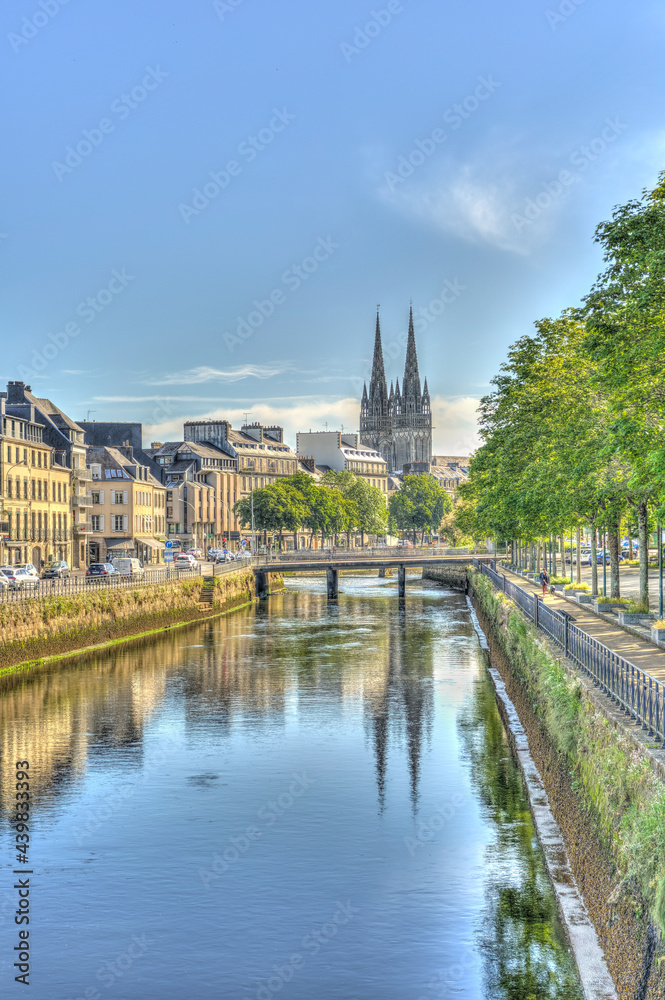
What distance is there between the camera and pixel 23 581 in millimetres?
63219

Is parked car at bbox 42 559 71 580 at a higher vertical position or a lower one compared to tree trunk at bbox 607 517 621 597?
lower

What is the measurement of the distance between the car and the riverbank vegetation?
2415 cm

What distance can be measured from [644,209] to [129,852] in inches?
702

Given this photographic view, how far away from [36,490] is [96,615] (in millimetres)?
34933

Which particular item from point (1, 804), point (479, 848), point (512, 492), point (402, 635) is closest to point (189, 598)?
point (402, 635)

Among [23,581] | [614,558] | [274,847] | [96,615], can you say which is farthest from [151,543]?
[274,847]

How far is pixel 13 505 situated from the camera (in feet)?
275

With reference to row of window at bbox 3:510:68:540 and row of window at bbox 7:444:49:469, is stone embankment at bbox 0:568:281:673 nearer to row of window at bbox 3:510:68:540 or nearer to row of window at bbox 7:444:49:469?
row of window at bbox 3:510:68:540

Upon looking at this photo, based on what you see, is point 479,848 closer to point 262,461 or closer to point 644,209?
point 644,209

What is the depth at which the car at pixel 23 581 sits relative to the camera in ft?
184

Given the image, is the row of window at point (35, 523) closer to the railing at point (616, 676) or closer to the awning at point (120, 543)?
the awning at point (120, 543)

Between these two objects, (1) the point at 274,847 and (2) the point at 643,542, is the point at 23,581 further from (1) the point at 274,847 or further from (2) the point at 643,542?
(1) the point at 274,847

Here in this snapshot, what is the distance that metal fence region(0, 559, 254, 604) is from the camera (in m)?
51.4

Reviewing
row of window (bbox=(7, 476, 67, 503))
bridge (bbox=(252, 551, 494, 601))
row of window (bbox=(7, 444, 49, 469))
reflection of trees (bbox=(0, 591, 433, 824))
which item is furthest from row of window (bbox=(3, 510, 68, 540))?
reflection of trees (bbox=(0, 591, 433, 824))
